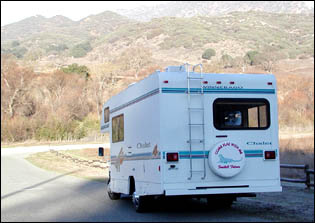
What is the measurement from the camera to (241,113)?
32.8 ft

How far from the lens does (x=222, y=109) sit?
9875 millimetres

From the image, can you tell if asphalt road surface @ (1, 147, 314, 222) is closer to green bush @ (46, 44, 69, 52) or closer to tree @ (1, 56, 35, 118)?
tree @ (1, 56, 35, 118)

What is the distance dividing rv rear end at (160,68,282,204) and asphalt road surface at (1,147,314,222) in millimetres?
799

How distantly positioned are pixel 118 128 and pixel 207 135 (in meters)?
3.37

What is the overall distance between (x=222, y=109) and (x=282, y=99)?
4812cm

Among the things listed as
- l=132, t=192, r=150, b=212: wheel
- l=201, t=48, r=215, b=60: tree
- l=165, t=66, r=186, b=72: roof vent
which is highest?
l=201, t=48, r=215, b=60: tree

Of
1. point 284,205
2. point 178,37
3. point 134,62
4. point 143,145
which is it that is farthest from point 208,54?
point 143,145

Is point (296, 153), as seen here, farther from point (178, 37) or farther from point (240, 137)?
point (178, 37)

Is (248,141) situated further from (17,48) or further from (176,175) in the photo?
(17,48)

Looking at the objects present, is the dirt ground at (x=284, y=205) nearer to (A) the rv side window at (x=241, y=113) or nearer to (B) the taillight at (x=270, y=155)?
(B) the taillight at (x=270, y=155)

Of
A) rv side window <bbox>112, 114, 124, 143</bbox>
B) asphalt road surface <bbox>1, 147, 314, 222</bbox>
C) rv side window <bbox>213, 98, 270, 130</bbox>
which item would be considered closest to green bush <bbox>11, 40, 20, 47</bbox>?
asphalt road surface <bbox>1, 147, 314, 222</bbox>

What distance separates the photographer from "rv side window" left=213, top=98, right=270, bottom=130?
32.3ft

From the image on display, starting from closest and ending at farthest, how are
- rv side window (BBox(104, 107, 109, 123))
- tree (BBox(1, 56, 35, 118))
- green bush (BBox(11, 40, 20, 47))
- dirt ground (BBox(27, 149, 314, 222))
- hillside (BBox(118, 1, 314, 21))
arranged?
dirt ground (BBox(27, 149, 314, 222))
rv side window (BBox(104, 107, 109, 123))
tree (BBox(1, 56, 35, 118))
green bush (BBox(11, 40, 20, 47))
hillside (BBox(118, 1, 314, 21))

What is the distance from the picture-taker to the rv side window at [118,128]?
1202 centimetres
